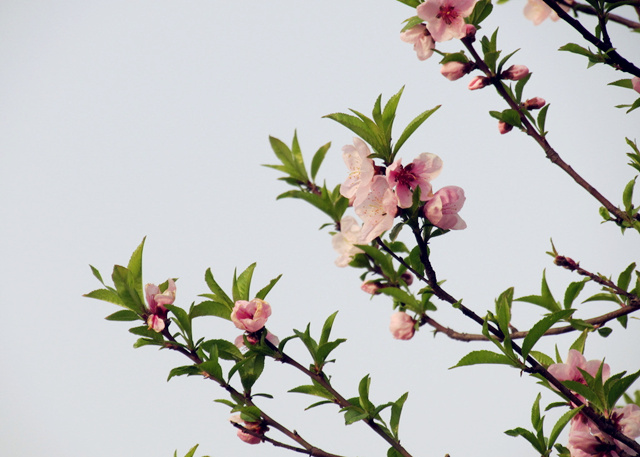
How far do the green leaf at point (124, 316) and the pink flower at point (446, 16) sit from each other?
4.92 ft

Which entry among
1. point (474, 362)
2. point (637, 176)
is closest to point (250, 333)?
point (474, 362)

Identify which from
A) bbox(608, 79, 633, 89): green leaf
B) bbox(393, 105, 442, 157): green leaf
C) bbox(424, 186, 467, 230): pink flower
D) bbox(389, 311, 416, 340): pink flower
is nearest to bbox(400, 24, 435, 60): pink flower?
bbox(393, 105, 442, 157): green leaf

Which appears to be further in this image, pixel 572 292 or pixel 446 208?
pixel 572 292

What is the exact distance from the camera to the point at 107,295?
187 centimetres

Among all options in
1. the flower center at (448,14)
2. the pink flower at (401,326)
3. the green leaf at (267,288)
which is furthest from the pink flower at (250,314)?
the flower center at (448,14)

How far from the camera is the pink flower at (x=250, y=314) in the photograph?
5.83 ft

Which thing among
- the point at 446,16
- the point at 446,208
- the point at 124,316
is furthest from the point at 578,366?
the point at 124,316

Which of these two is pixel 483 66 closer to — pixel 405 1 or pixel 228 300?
pixel 405 1

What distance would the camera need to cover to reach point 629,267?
6.67 feet

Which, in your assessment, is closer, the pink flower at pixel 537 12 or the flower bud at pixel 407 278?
the flower bud at pixel 407 278

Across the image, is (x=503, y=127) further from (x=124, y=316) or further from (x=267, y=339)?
(x=124, y=316)

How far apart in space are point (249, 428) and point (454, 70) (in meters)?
1.51

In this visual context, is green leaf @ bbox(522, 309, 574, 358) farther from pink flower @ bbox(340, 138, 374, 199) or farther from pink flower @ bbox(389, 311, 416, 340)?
pink flower @ bbox(340, 138, 374, 199)

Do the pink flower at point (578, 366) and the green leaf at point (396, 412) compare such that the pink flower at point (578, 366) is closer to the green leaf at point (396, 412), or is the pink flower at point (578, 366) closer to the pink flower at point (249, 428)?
the green leaf at point (396, 412)
